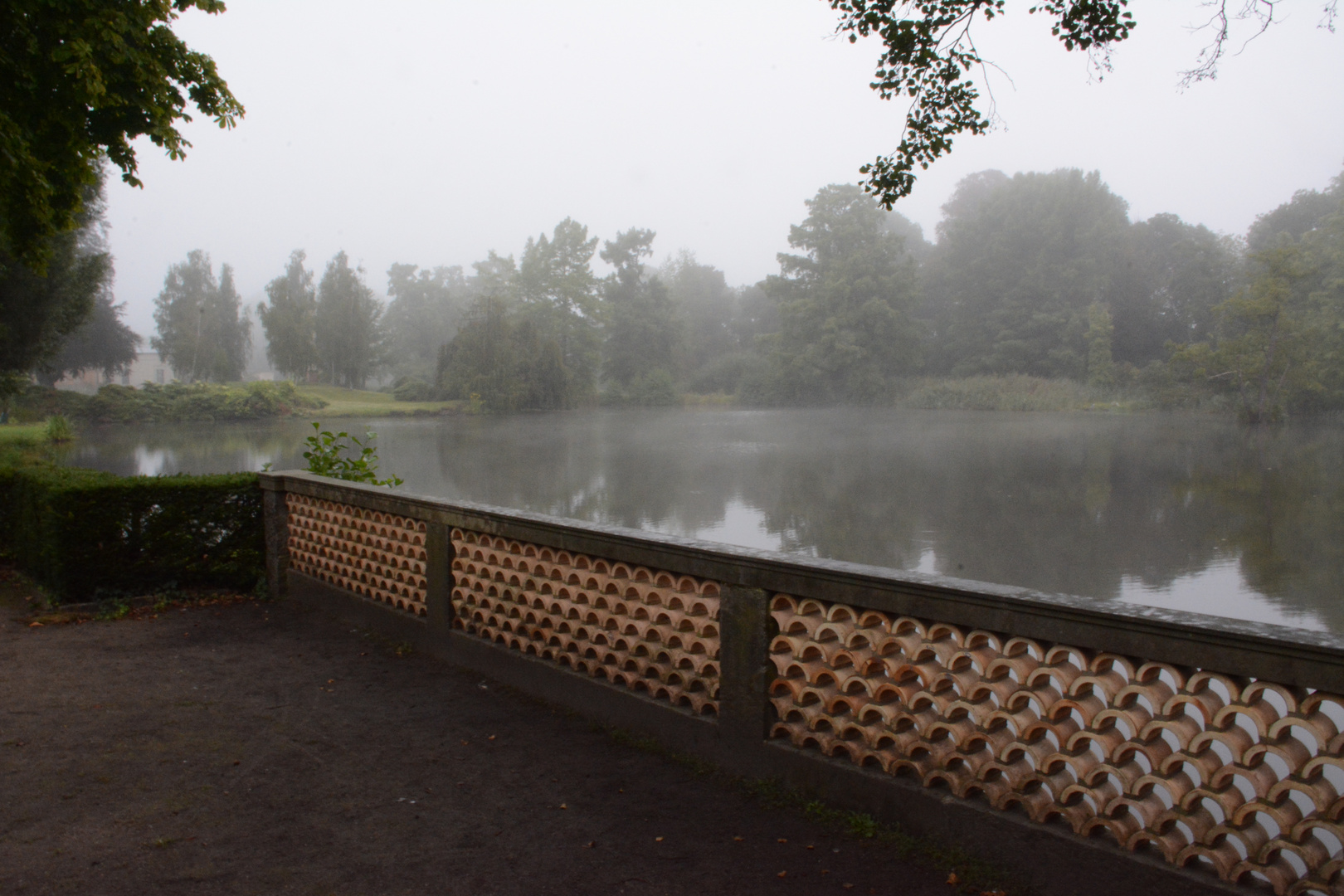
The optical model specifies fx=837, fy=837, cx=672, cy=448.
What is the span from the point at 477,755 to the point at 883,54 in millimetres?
6829

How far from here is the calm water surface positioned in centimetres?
1112

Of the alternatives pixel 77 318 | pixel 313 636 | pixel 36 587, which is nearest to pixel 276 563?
pixel 313 636

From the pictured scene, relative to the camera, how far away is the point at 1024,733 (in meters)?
2.57

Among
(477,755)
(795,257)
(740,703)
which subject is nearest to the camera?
(740,703)

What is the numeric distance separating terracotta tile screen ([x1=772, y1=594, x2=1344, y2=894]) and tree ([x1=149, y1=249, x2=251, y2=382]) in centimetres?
7110

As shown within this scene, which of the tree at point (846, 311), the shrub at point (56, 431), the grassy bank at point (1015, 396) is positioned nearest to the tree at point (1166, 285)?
the grassy bank at point (1015, 396)

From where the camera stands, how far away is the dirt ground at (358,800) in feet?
8.96

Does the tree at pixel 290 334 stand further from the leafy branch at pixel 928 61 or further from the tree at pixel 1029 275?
the leafy branch at pixel 928 61

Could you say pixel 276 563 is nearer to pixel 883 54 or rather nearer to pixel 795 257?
pixel 883 54

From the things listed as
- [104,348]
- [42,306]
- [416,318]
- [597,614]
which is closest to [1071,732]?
[597,614]

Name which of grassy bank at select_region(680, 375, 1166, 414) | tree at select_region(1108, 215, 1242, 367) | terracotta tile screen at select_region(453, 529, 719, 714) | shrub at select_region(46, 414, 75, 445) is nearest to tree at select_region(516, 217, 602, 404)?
grassy bank at select_region(680, 375, 1166, 414)

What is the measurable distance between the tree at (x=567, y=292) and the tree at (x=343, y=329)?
13.4 meters

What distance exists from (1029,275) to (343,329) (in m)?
50.9

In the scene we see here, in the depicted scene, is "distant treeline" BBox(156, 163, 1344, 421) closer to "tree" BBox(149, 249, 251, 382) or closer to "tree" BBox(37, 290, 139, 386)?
"tree" BBox(149, 249, 251, 382)
